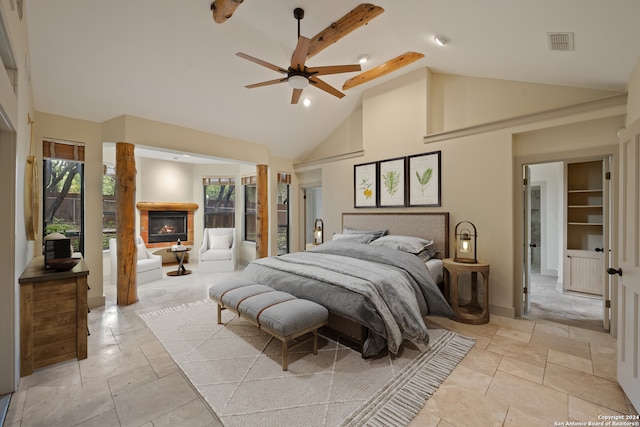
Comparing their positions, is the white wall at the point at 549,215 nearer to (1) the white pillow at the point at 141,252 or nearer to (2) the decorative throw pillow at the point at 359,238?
(2) the decorative throw pillow at the point at 359,238

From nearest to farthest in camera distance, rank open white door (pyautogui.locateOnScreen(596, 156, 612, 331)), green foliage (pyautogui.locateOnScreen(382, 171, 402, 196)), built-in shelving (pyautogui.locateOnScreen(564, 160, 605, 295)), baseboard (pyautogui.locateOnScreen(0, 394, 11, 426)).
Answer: baseboard (pyautogui.locateOnScreen(0, 394, 11, 426))
open white door (pyautogui.locateOnScreen(596, 156, 612, 331))
built-in shelving (pyautogui.locateOnScreen(564, 160, 605, 295))
green foliage (pyautogui.locateOnScreen(382, 171, 402, 196))

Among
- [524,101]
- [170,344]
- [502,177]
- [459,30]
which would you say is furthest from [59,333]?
[524,101]

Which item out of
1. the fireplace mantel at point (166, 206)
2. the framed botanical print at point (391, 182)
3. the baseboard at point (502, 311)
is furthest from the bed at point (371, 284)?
the fireplace mantel at point (166, 206)

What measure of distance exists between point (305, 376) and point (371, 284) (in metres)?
0.96

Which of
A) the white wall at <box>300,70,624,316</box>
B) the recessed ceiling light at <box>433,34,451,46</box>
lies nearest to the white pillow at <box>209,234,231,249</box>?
the white wall at <box>300,70,624,316</box>

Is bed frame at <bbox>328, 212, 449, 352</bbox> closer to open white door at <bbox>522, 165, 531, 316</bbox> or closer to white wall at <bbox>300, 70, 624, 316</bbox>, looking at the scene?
white wall at <bbox>300, 70, 624, 316</bbox>

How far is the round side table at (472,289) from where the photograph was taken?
130 inches

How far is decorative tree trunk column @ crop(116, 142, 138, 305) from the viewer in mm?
3992

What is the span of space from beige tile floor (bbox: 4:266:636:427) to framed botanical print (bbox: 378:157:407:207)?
7.38ft

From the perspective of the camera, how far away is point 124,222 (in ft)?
13.2

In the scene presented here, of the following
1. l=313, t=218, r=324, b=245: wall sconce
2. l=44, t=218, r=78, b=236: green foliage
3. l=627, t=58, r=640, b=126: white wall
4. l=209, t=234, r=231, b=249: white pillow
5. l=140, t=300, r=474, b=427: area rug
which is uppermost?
l=627, t=58, r=640, b=126: white wall

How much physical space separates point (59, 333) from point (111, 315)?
4.11ft

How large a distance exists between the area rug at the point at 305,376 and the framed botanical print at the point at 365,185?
251 centimetres

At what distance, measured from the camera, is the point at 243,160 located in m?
5.51
